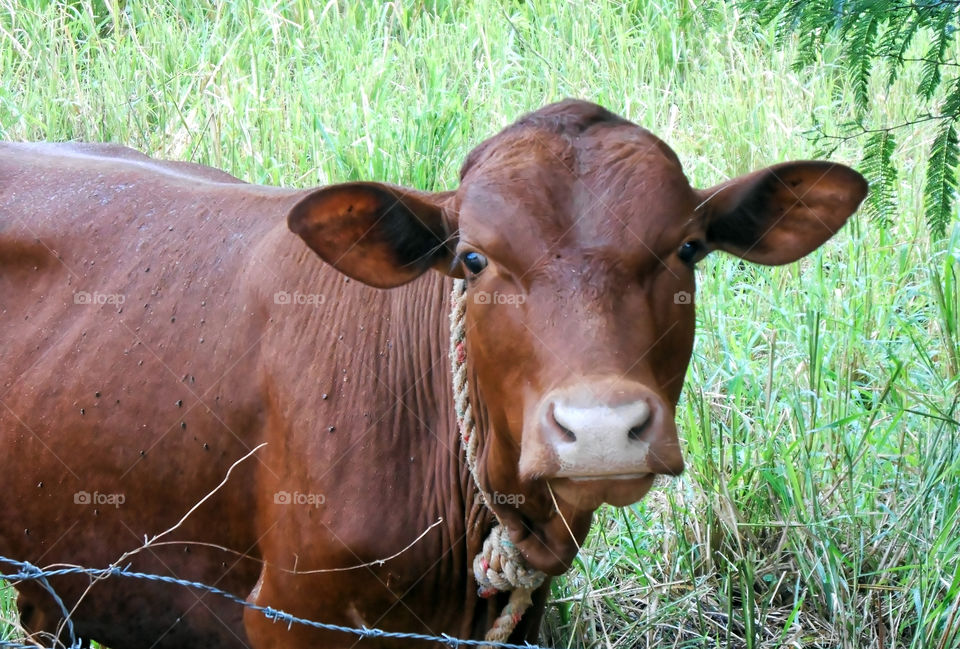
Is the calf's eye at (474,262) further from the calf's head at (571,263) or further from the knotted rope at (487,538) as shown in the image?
the knotted rope at (487,538)

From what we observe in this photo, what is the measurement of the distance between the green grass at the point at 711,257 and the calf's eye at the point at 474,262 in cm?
149

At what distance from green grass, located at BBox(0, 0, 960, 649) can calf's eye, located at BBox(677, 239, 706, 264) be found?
1.25 metres

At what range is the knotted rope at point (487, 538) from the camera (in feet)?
9.98

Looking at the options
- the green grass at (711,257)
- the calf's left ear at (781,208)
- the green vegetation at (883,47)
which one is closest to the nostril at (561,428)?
the calf's left ear at (781,208)

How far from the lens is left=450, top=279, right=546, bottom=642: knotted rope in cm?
304

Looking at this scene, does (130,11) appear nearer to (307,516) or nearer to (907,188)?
(907,188)

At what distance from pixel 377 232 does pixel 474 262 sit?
0.31m

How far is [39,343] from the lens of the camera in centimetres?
368

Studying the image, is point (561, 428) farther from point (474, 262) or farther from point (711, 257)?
point (711, 257)

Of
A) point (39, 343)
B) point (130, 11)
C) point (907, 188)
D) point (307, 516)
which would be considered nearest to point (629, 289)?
point (307, 516)

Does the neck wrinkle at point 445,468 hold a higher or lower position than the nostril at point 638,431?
lower

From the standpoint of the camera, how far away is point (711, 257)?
5.82m

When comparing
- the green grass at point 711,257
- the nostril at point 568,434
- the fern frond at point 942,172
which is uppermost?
the fern frond at point 942,172

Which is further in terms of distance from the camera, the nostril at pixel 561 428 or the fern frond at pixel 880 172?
the fern frond at pixel 880 172
